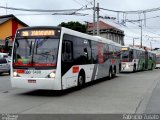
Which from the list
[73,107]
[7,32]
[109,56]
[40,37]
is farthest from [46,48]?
[7,32]

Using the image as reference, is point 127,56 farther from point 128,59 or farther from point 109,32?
point 109,32

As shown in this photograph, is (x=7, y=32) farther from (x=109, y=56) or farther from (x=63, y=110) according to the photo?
(x=63, y=110)

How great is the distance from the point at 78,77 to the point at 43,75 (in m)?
3.05

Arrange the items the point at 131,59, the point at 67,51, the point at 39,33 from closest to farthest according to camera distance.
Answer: the point at 39,33, the point at 67,51, the point at 131,59

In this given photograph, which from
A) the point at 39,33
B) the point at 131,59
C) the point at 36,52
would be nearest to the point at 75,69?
the point at 36,52

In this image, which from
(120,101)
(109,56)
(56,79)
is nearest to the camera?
(120,101)

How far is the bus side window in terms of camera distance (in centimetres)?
1485

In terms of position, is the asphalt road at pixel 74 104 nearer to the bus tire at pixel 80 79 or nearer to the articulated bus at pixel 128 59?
the bus tire at pixel 80 79

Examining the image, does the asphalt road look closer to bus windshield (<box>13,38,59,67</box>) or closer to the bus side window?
bus windshield (<box>13,38,59,67</box>)

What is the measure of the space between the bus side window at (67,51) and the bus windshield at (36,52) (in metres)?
0.51

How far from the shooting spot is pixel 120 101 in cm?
1312

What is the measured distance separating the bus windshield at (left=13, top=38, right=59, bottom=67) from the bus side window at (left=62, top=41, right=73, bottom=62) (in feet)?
1.68

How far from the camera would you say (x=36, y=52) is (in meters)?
14.4

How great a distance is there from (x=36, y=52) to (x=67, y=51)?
5.00ft
